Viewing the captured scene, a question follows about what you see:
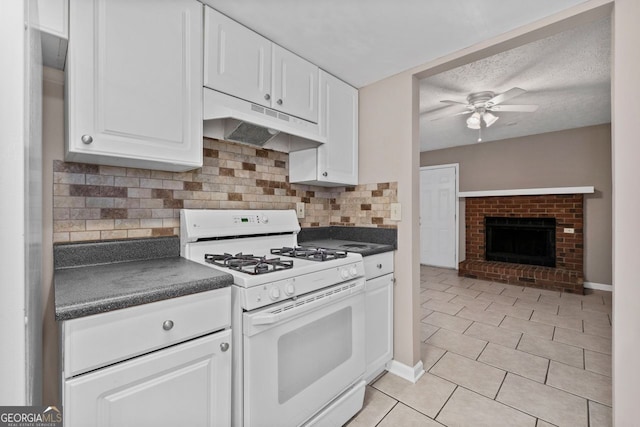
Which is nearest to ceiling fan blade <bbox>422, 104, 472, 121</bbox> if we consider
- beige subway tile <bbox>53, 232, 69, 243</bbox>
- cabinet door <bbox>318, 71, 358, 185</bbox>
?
cabinet door <bbox>318, 71, 358, 185</bbox>

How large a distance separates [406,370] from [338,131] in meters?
1.77

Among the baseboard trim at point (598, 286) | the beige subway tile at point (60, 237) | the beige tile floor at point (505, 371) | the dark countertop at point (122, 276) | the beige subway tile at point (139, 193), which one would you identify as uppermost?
the beige subway tile at point (139, 193)

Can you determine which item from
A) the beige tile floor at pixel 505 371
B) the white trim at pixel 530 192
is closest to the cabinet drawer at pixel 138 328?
the beige tile floor at pixel 505 371

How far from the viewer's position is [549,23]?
60.6 inches

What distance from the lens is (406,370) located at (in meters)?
2.09

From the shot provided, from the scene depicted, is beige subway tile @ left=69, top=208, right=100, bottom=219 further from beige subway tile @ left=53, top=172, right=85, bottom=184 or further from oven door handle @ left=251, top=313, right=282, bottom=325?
oven door handle @ left=251, top=313, right=282, bottom=325

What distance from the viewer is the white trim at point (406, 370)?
2055mm

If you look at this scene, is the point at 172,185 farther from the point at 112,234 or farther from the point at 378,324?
the point at 378,324

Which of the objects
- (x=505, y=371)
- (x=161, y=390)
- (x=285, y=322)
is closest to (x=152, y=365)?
(x=161, y=390)

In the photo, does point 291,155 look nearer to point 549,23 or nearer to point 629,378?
point 549,23

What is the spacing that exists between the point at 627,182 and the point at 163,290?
6.38 feet

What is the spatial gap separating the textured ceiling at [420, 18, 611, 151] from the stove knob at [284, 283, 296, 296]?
230 centimetres

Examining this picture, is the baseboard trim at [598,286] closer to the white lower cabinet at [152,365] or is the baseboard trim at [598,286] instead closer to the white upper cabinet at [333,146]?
the white upper cabinet at [333,146]

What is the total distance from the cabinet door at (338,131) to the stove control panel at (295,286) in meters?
0.78
